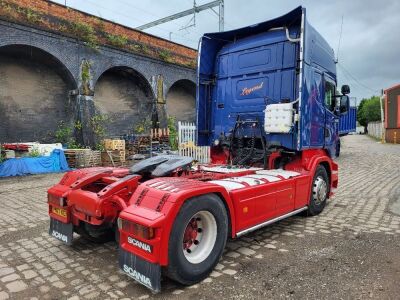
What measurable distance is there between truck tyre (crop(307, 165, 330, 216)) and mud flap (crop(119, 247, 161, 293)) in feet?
11.5

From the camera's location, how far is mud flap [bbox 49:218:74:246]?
4098mm

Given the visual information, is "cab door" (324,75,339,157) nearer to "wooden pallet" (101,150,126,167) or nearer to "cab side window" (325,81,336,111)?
"cab side window" (325,81,336,111)

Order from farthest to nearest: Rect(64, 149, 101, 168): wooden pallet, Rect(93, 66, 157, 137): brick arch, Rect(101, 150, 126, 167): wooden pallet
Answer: Rect(93, 66, 157, 137): brick arch
Rect(101, 150, 126, 167): wooden pallet
Rect(64, 149, 101, 168): wooden pallet

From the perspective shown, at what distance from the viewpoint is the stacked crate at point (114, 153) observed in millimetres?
13784

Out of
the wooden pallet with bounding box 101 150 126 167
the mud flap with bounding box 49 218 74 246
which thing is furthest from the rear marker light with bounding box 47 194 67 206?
the wooden pallet with bounding box 101 150 126 167

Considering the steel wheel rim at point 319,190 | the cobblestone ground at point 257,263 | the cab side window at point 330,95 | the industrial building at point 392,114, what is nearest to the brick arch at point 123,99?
the cobblestone ground at point 257,263

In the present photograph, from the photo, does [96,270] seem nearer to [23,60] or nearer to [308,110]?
[308,110]

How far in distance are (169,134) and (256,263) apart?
14.2 meters

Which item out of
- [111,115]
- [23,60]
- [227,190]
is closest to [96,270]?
[227,190]

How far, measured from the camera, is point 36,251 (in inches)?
172

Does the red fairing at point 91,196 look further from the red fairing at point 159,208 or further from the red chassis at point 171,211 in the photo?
the red fairing at point 159,208

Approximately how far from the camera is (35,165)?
11.2 metres

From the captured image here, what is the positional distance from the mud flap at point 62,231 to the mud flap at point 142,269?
108cm

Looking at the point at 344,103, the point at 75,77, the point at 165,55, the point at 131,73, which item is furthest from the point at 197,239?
the point at 165,55
